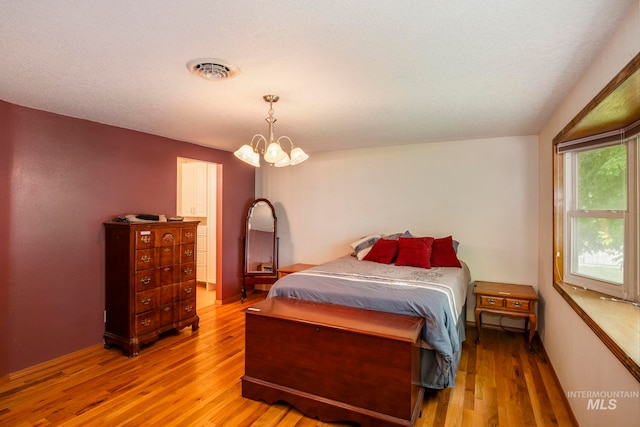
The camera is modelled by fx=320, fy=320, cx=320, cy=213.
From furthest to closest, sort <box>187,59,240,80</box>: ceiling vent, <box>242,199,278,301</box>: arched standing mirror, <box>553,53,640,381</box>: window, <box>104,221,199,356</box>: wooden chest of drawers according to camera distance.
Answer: <box>242,199,278,301</box>: arched standing mirror → <box>104,221,199,356</box>: wooden chest of drawers → <box>187,59,240,80</box>: ceiling vent → <box>553,53,640,381</box>: window

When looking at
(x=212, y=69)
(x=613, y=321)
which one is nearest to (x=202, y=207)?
(x=212, y=69)

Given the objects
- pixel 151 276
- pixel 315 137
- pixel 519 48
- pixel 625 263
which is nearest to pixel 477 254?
pixel 625 263

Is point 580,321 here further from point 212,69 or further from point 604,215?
point 212,69

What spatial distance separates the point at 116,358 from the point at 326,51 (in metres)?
3.17

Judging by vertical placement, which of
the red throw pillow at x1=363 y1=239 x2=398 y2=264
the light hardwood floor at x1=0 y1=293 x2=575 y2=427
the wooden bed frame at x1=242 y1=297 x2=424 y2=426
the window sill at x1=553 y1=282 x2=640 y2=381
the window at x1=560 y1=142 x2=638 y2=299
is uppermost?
the window at x1=560 y1=142 x2=638 y2=299

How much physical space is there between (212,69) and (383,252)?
8.36 feet

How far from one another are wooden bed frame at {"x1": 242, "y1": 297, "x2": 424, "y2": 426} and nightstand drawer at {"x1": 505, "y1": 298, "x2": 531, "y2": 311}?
4.93ft

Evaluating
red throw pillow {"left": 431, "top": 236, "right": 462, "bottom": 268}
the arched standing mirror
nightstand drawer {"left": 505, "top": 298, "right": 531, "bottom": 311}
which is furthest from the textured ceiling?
the arched standing mirror

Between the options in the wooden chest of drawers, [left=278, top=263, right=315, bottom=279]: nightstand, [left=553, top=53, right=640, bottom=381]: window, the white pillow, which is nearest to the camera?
[left=553, top=53, right=640, bottom=381]: window

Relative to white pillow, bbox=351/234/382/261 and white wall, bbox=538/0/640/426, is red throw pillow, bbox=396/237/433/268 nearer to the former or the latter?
white pillow, bbox=351/234/382/261

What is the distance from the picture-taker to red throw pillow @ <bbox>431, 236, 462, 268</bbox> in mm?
3385

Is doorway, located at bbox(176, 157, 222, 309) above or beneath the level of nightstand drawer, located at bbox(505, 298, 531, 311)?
above

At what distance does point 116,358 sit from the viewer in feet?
9.66

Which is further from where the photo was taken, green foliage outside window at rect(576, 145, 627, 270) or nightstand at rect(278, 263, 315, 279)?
nightstand at rect(278, 263, 315, 279)
